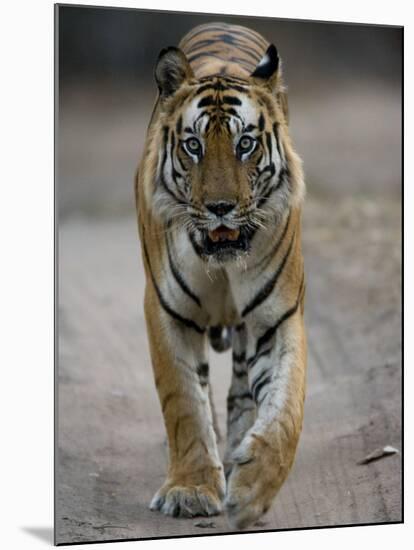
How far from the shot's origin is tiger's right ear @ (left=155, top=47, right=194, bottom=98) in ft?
13.9

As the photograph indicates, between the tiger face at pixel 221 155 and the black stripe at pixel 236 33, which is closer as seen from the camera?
the tiger face at pixel 221 155

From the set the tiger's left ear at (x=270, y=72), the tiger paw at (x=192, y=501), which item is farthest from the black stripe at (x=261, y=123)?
the tiger paw at (x=192, y=501)

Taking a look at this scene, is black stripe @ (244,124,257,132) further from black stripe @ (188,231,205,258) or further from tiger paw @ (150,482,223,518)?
tiger paw @ (150,482,223,518)

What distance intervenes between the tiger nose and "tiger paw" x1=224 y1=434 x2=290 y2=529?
70 centimetres

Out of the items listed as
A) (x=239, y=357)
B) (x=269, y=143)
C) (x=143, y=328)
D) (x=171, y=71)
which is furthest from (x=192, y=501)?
(x=143, y=328)

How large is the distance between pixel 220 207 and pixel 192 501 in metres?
0.97

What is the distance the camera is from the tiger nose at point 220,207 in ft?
13.3

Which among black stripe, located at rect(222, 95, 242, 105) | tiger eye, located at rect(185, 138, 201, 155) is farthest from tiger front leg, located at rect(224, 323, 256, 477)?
black stripe, located at rect(222, 95, 242, 105)

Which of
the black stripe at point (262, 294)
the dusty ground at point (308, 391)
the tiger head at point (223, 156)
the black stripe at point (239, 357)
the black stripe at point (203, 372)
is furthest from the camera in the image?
the black stripe at point (239, 357)

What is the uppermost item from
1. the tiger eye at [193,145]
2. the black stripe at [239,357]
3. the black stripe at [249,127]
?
the black stripe at [249,127]

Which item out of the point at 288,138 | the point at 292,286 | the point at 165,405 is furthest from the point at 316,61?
the point at 165,405

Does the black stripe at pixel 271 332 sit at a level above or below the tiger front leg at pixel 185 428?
above

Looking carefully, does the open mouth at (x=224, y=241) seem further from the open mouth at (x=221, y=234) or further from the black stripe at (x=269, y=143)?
the black stripe at (x=269, y=143)

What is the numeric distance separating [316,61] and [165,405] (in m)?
1.43
